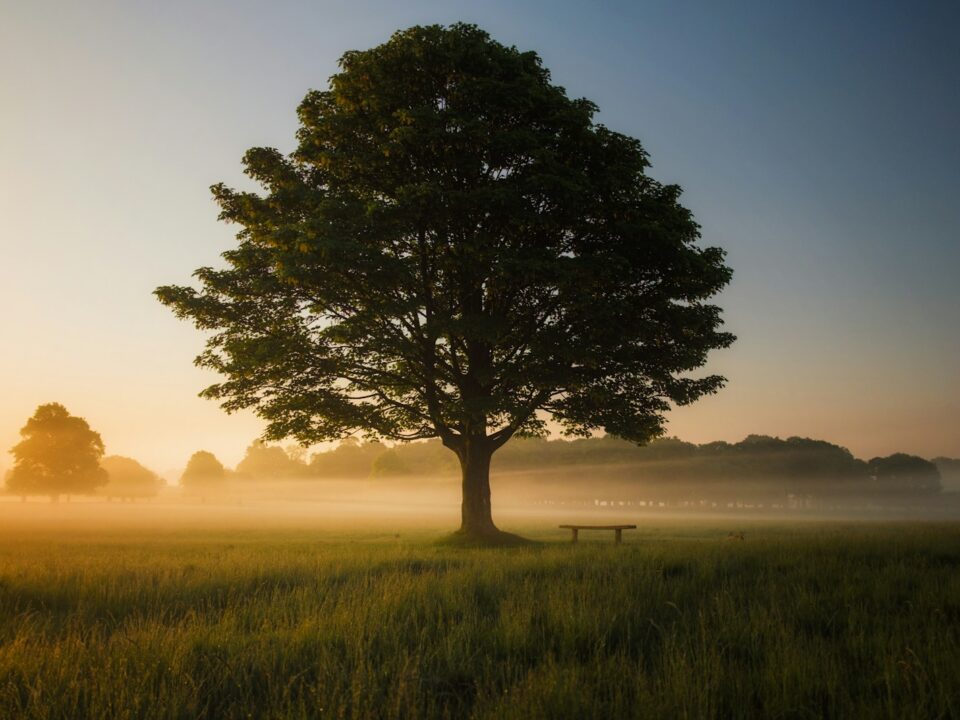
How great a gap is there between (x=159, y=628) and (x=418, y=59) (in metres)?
19.1

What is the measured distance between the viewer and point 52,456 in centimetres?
7275

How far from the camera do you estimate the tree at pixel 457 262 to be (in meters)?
18.8

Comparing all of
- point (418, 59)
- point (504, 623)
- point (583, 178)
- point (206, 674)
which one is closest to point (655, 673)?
point (504, 623)

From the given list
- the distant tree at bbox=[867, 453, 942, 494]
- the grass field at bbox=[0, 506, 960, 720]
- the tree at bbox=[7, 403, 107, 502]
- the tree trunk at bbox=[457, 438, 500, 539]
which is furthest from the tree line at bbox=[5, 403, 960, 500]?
the grass field at bbox=[0, 506, 960, 720]

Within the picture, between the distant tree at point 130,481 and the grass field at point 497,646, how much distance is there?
413ft

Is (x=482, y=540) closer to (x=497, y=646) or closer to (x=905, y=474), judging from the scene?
(x=497, y=646)

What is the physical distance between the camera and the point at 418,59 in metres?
19.6

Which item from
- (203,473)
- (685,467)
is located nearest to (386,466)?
(203,473)

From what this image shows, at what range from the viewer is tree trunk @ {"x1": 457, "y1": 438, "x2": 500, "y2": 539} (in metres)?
23.1

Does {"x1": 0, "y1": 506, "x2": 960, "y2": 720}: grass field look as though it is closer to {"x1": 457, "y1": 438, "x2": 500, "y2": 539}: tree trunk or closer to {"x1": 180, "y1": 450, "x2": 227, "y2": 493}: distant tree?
{"x1": 457, "y1": 438, "x2": 500, "y2": 539}: tree trunk

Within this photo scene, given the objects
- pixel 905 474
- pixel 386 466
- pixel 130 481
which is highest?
pixel 386 466

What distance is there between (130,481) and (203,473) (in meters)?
17.7

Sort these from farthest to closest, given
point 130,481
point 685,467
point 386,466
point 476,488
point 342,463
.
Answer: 1. point 342,463
2. point 685,467
3. point 130,481
4. point 386,466
5. point 476,488

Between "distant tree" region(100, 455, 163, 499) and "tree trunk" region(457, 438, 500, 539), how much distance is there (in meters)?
115
